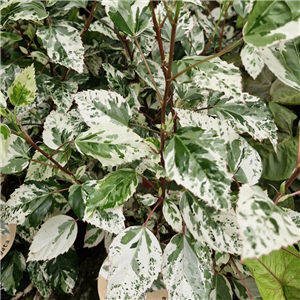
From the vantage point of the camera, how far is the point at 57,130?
83 centimetres

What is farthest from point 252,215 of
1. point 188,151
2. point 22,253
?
point 22,253

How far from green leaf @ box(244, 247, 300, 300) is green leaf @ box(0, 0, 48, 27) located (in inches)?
30.9

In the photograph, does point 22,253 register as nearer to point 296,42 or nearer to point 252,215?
point 252,215

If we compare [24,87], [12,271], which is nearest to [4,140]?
[24,87]

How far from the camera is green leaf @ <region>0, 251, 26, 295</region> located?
1009 millimetres

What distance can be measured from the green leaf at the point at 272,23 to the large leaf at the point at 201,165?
0.18m

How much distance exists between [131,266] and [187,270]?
0.45 feet

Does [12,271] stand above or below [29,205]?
below

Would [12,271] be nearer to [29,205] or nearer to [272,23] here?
[29,205]

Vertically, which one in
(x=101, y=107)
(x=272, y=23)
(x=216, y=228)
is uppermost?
(x=272, y=23)

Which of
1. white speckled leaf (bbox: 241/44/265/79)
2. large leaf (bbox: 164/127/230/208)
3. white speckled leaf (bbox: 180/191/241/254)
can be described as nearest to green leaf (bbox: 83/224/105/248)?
white speckled leaf (bbox: 180/191/241/254)

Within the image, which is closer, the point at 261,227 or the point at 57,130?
the point at 261,227

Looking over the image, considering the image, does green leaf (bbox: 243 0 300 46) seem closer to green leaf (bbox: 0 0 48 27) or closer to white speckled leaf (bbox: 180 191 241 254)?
white speckled leaf (bbox: 180 191 241 254)

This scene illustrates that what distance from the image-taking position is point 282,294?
29.1 inches
